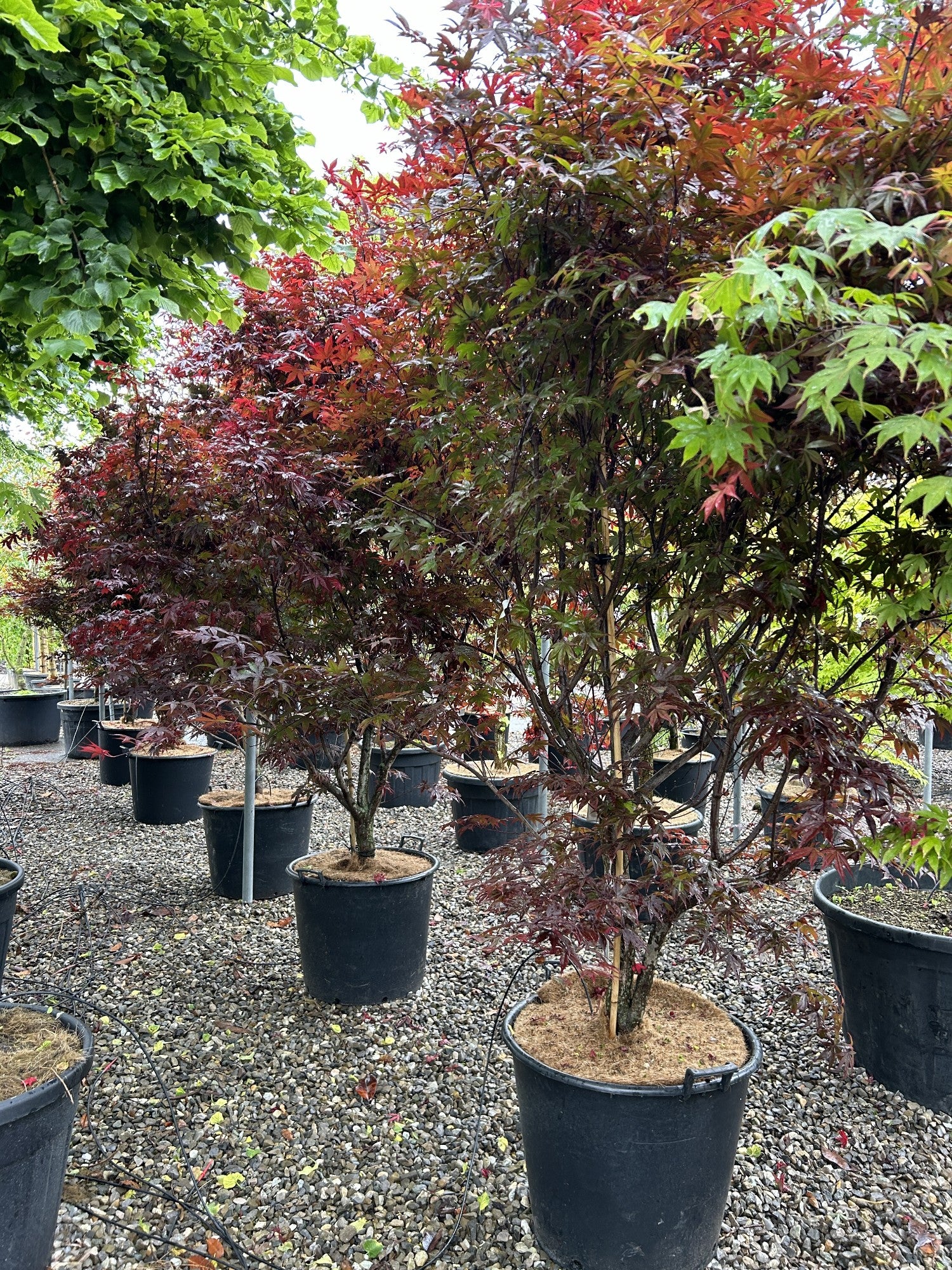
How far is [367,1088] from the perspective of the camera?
9.17 feet

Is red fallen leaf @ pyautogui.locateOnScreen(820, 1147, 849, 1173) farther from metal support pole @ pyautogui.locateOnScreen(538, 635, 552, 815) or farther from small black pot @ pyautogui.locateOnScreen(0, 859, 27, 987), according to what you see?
small black pot @ pyautogui.locateOnScreen(0, 859, 27, 987)

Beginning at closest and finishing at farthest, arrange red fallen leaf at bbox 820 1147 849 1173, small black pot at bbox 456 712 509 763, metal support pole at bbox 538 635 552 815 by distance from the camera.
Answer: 1. red fallen leaf at bbox 820 1147 849 1173
2. small black pot at bbox 456 712 509 763
3. metal support pole at bbox 538 635 552 815

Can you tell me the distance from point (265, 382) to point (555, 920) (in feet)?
9.34

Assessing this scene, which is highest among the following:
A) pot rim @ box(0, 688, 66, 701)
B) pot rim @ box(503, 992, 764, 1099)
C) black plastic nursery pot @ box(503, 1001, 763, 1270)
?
pot rim @ box(0, 688, 66, 701)

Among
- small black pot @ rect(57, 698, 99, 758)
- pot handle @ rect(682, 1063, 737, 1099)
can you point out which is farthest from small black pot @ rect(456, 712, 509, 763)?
small black pot @ rect(57, 698, 99, 758)

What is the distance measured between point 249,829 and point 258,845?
235 mm

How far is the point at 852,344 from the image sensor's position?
1.15 meters

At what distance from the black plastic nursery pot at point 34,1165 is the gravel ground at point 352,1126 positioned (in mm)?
169

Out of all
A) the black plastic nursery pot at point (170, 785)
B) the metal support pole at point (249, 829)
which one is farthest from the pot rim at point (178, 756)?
the metal support pole at point (249, 829)

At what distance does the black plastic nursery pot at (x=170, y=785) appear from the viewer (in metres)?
6.15

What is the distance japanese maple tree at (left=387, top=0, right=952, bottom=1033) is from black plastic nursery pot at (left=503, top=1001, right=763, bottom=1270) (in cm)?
31

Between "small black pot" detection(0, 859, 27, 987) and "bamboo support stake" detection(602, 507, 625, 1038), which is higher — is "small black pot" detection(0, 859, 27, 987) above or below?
below

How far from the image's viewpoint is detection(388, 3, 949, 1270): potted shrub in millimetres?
1591

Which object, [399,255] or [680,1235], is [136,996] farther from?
[399,255]
